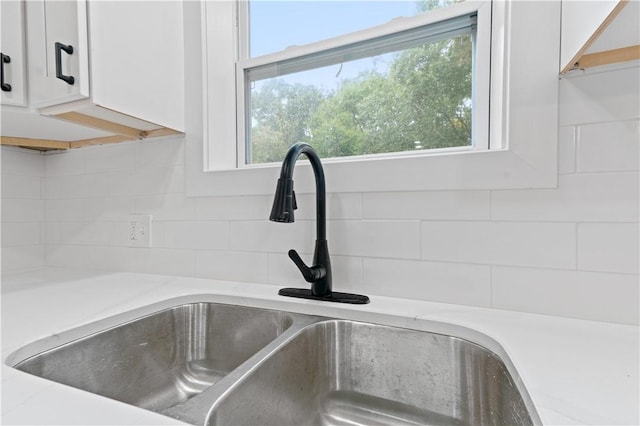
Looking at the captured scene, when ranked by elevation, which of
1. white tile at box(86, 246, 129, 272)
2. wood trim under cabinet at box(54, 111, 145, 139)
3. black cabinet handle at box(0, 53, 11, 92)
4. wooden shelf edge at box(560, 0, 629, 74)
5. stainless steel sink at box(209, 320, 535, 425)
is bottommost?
stainless steel sink at box(209, 320, 535, 425)

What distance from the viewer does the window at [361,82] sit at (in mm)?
921

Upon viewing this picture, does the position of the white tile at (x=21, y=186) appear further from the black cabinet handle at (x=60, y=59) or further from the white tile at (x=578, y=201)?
the white tile at (x=578, y=201)

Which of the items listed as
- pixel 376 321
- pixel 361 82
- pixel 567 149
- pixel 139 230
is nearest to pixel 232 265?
pixel 139 230

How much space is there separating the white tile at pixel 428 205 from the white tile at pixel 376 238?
25 millimetres

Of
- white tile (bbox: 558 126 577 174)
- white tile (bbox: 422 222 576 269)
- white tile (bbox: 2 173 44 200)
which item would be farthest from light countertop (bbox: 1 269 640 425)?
white tile (bbox: 2 173 44 200)

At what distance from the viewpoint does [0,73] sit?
82cm

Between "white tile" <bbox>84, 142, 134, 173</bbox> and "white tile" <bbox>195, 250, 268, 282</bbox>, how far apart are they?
1.58ft

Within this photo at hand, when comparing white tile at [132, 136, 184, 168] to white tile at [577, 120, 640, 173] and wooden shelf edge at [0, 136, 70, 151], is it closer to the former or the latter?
wooden shelf edge at [0, 136, 70, 151]

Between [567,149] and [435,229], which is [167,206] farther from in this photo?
[567,149]

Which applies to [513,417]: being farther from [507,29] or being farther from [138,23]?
[138,23]

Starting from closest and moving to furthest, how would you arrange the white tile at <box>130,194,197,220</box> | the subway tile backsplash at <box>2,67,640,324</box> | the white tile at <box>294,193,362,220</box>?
the subway tile backsplash at <box>2,67,640,324</box>, the white tile at <box>294,193,362,220</box>, the white tile at <box>130,194,197,220</box>

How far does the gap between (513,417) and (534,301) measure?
0.33m

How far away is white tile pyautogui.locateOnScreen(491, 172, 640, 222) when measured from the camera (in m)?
0.66

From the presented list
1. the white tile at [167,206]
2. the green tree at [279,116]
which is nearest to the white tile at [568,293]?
the green tree at [279,116]
